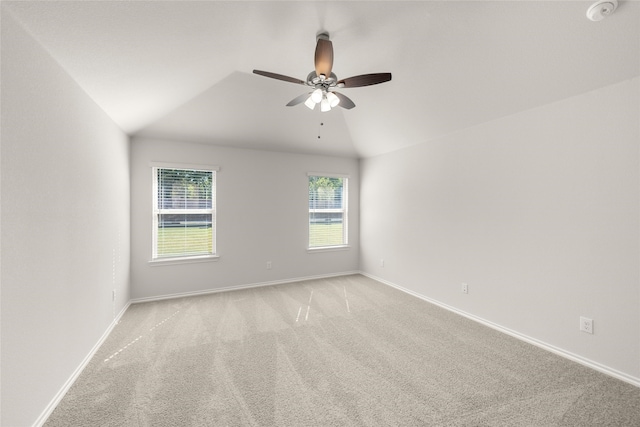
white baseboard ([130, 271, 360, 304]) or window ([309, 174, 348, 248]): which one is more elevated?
window ([309, 174, 348, 248])

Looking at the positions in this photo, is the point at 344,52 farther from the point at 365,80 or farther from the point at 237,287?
the point at 237,287

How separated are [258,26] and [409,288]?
3.96 m

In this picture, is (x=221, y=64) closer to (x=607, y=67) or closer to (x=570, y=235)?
(x=607, y=67)

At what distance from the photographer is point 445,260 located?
11.9ft

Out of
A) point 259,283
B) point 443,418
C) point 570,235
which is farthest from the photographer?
point 259,283

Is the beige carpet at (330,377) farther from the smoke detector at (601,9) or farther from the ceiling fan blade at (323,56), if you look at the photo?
the smoke detector at (601,9)

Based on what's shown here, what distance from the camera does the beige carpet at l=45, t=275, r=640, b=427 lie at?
5.59ft

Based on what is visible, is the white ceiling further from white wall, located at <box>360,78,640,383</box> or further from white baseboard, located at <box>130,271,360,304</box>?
white baseboard, located at <box>130,271,360,304</box>

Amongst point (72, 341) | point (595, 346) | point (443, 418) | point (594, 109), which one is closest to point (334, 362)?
point (443, 418)

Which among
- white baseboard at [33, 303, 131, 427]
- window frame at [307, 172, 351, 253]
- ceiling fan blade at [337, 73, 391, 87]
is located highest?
ceiling fan blade at [337, 73, 391, 87]

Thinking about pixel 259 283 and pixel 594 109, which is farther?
pixel 259 283

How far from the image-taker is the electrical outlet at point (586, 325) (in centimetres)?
228

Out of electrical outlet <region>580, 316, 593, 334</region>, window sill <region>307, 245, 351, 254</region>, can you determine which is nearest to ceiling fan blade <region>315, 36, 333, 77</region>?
electrical outlet <region>580, 316, 593, 334</region>

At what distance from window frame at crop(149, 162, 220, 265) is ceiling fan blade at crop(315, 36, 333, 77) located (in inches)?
108
